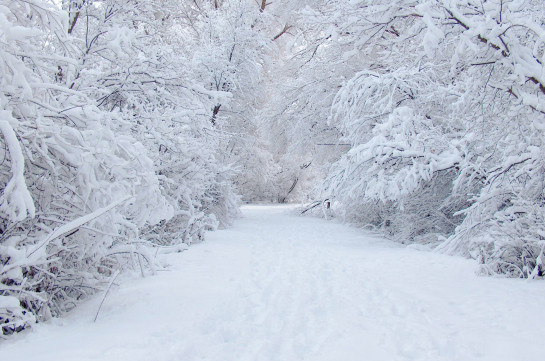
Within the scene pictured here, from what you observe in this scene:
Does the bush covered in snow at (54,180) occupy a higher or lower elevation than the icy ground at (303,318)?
higher

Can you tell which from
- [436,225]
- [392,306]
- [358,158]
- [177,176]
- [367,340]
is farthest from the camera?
[436,225]

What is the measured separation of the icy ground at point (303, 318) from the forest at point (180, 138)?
343 millimetres

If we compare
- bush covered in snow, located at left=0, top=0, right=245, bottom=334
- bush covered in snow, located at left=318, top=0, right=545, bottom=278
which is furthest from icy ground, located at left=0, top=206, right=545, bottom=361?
bush covered in snow, located at left=318, top=0, right=545, bottom=278

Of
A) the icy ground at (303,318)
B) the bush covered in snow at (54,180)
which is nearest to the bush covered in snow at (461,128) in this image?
the icy ground at (303,318)

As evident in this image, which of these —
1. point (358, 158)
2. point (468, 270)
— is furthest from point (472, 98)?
point (358, 158)

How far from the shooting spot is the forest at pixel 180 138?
3137 mm

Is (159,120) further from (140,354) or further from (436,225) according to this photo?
(436,225)

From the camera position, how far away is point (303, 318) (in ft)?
11.9

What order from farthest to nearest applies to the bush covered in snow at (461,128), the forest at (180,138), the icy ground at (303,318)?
the bush covered in snow at (461,128) < the forest at (180,138) < the icy ground at (303,318)

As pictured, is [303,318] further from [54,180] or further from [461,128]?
[461,128]

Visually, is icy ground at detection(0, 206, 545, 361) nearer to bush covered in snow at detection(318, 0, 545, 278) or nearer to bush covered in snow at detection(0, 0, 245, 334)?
bush covered in snow at detection(0, 0, 245, 334)

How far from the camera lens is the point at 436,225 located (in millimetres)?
8586

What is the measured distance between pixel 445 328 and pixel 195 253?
4502 mm

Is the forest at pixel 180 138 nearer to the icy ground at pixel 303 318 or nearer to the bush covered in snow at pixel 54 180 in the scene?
the bush covered in snow at pixel 54 180
